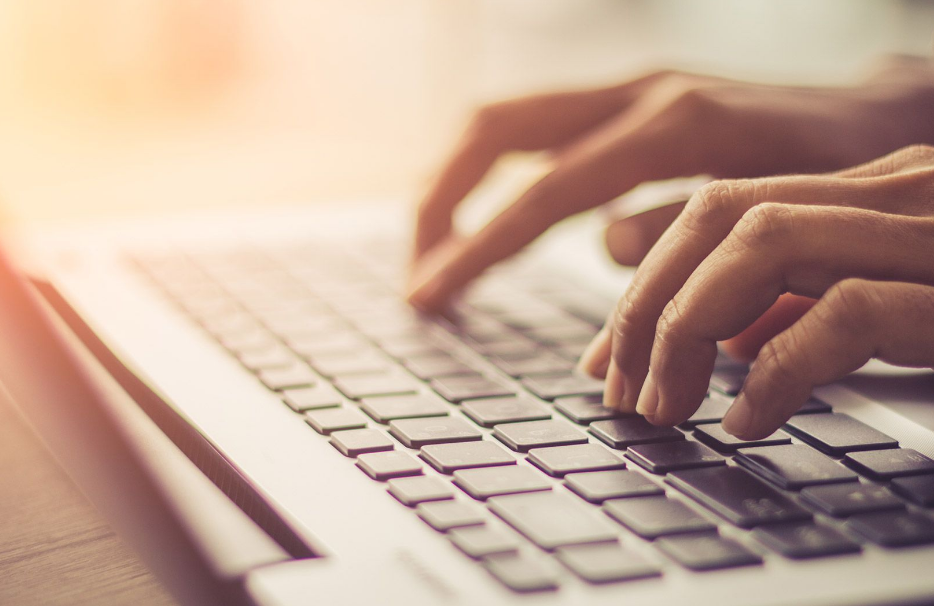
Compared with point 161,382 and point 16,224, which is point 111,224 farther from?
point 161,382

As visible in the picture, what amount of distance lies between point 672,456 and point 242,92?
214 cm

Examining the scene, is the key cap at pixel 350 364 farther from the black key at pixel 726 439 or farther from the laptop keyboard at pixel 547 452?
the black key at pixel 726 439

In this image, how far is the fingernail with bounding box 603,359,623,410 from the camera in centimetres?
47

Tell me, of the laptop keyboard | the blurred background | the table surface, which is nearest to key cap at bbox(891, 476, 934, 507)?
the laptop keyboard

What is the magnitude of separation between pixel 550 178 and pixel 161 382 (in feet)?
1.13

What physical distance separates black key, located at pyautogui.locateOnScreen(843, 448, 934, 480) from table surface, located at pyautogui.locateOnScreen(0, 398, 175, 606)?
0.30 m

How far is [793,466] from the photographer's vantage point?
0.40 meters

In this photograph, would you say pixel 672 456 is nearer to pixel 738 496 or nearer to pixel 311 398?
pixel 738 496

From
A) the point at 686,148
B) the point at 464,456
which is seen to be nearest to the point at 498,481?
the point at 464,456

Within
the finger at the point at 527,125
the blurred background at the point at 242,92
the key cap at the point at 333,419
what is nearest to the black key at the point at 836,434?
the key cap at the point at 333,419

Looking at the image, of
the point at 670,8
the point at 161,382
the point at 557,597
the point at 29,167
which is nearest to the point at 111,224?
the point at 161,382

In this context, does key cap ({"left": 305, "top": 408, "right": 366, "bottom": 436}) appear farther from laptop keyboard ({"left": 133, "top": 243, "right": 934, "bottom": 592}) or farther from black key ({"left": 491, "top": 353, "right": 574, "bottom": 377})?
black key ({"left": 491, "top": 353, "right": 574, "bottom": 377})

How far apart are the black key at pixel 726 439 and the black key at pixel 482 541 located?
143 millimetres

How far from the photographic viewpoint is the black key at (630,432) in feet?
1.40
